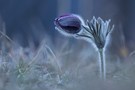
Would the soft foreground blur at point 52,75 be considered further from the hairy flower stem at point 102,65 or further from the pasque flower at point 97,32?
the pasque flower at point 97,32

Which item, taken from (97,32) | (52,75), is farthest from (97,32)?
(52,75)

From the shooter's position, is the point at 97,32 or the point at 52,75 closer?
the point at 97,32

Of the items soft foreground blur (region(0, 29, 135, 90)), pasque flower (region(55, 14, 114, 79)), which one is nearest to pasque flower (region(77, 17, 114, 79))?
pasque flower (region(55, 14, 114, 79))

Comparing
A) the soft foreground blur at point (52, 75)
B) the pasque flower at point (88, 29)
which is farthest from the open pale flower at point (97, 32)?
the soft foreground blur at point (52, 75)

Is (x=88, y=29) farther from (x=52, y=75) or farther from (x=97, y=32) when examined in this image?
(x=52, y=75)

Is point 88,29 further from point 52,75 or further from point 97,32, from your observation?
point 52,75

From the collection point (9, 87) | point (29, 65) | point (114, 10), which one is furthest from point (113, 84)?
point (114, 10)

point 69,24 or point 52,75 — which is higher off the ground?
point 69,24

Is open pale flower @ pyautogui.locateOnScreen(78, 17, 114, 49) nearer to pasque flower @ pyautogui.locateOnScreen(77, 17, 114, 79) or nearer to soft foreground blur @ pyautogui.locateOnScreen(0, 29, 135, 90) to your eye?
pasque flower @ pyautogui.locateOnScreen(77, 17, 114, 79)
